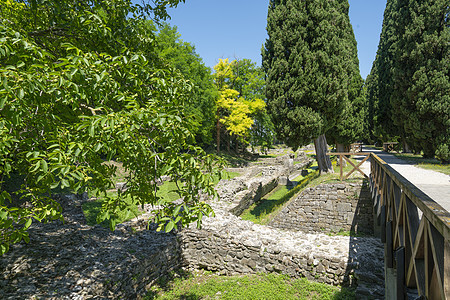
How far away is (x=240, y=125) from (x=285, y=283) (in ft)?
64.1

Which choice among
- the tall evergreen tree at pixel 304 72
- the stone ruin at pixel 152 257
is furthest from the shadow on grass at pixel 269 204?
the stone ruin at pixel 152 257

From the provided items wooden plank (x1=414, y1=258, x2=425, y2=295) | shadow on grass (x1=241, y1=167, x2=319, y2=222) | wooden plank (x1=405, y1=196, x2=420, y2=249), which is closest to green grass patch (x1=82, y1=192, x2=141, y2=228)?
shadow on grass (x1=241, y1=167, x2=319, y2=222)

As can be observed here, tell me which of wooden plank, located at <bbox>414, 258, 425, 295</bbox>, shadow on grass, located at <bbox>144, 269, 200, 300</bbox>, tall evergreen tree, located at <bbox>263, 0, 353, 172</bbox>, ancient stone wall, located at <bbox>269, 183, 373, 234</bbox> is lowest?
shadow on grass, located at <bbox>144, 269, 200, 300</bbox>

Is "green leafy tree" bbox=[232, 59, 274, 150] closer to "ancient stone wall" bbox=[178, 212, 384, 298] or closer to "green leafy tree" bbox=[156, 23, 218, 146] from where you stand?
"green leafy tree" bbox=[156, 23, 218, 146]

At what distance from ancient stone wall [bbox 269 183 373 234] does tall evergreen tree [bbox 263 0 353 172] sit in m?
3.14

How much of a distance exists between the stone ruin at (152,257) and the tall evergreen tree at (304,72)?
6.54 meters

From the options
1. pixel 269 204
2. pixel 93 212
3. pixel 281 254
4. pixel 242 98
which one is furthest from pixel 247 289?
pixel 242 98

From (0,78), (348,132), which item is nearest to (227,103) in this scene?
(348,132)

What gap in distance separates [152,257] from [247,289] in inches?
Result: 104

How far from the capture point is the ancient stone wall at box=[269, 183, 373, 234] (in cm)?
1049

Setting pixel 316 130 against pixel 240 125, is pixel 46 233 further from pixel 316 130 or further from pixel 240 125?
pixel 240 125

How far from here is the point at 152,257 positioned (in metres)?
6.66

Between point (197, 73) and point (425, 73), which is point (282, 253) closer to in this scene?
point (425, 73)

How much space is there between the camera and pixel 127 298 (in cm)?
570
